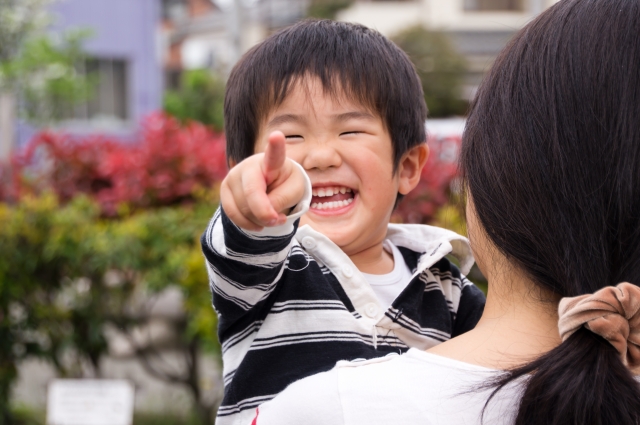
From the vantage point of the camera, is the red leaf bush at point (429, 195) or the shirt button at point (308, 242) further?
the red leaf bush at point (429, 195)

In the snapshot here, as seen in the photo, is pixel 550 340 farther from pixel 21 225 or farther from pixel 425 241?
pixel 21 225

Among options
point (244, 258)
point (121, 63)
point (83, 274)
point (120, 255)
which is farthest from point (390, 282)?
point (121, 63)

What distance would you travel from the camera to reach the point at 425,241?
1.90 meters

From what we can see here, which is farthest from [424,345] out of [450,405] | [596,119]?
[596,119]

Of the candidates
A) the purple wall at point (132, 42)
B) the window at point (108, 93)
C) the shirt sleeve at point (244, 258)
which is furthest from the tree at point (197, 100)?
the shirt sleeve at point (244, 258)

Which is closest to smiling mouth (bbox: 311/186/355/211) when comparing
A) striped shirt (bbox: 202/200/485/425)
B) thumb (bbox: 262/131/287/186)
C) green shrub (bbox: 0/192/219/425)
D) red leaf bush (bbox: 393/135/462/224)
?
striped shirt (bbox: 202/200/485/425)

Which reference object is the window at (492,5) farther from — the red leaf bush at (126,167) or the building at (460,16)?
the red leaf bush at (126,167)

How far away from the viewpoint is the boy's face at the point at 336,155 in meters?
1.66

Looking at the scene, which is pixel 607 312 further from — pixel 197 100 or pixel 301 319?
pixel 197 100

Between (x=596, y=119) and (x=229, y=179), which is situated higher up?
(x=596, y=119)

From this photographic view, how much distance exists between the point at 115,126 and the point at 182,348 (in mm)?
14191

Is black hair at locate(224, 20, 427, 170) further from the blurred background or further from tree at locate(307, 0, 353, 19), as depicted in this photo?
tree at locate(307, 0, 353, 19)

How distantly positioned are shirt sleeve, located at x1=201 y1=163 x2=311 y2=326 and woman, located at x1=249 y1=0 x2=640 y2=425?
0.26 m

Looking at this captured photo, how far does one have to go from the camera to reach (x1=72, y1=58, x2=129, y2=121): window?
17.2 metres
